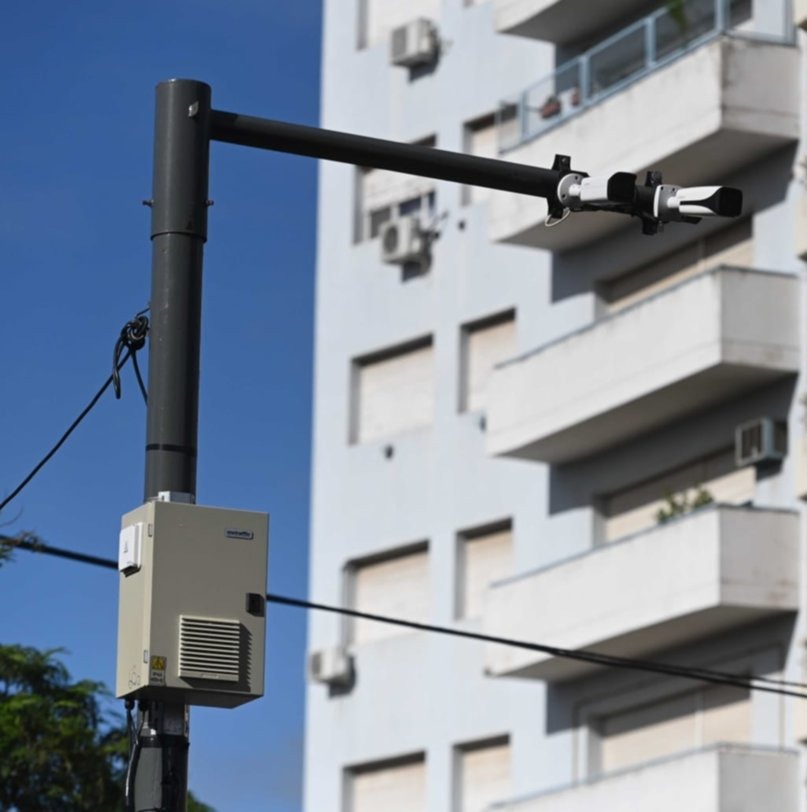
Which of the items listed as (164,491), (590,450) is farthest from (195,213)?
(590,450)

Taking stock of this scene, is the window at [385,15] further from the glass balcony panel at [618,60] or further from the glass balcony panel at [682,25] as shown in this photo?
the glass balcony panel at [682,25]

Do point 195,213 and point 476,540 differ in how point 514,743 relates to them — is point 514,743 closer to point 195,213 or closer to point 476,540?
point 476,540

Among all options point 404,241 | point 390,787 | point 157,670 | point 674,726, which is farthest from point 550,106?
point 157,670

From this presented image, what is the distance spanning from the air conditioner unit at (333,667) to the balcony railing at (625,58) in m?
8.19

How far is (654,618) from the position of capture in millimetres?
29797

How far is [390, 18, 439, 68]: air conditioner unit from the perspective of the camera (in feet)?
124

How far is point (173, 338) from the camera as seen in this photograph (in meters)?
9.15

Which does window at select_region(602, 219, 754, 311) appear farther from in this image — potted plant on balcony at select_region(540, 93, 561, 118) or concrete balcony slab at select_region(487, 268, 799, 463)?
potted plant on balcony at select_region(540, 93, 561, 118)

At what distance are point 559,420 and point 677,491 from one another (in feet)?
5.64

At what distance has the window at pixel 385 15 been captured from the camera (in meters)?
39.1

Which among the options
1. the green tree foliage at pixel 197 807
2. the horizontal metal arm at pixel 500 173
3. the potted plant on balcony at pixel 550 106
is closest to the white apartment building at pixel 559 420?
the potted plant on balcony at pixel 550 106

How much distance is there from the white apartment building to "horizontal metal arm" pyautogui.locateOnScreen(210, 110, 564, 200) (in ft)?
60.8

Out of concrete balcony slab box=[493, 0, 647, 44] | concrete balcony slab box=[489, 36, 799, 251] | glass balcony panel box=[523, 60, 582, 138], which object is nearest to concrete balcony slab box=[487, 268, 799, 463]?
concrete balcony slab box=[489, 36, 799, 251]

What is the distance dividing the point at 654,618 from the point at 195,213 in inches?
826
